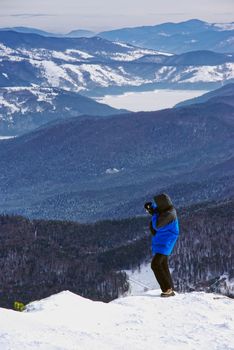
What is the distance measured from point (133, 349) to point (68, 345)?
109 inches

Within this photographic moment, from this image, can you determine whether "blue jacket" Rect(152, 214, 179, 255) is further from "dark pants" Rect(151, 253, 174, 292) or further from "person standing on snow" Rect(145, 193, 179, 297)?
"dark pants" Rect(151, 253, 174, 292)

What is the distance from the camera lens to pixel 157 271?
1442 inches

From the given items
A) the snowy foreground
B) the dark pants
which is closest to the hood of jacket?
the dark pants

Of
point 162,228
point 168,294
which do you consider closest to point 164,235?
point 162,228

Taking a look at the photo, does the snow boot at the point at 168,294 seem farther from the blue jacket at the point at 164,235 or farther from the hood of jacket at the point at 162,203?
the hood of jacket at the point at 162,203

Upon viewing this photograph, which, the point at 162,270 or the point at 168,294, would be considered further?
the point at 168,294

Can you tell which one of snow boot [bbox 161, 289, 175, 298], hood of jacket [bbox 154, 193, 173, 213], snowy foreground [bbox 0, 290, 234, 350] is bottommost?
snow boot [bbox 161, 289, 175, 298]

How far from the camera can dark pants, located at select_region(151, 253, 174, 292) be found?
3612cm

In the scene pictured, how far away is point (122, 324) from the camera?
1187 inches

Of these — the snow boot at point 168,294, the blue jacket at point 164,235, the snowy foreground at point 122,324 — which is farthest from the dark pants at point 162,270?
the snowy foreground at point 122,324

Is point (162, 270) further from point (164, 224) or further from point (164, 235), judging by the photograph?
point (164, 224)

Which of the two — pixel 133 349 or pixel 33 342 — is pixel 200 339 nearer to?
pixel 133 349

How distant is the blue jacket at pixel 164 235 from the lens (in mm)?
34812

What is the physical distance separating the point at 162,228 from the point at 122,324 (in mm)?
6793
